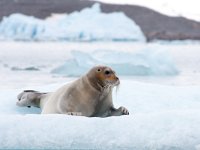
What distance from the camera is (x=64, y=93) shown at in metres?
3.61

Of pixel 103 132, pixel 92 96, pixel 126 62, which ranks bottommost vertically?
pixel 126 62

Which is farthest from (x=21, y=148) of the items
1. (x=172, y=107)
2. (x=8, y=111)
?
(x=172, y=107)

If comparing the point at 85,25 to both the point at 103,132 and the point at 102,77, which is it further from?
the point at 103,132

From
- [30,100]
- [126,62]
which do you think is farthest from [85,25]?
[30,100]

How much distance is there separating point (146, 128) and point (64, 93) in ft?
3.12

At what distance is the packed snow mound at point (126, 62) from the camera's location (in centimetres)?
1281

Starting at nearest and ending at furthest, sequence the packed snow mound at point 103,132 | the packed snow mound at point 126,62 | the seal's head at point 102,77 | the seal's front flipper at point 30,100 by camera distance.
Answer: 1. the packed snow mound at point 103,132
2. the seal's head at point 102,77
3. the seal's front flipper at point 30,100
4. the packed snow mound at point 126,62

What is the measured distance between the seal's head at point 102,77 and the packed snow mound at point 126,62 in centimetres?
897

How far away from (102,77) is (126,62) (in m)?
9.27

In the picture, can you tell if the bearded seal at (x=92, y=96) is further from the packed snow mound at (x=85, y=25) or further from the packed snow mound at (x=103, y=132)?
the packed snow mound at (x=85, y=25)

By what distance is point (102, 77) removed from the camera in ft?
11.6

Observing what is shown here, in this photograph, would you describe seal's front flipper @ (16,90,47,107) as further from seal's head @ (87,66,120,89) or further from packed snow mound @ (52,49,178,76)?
packed snow mound @ (52,49,178,76)

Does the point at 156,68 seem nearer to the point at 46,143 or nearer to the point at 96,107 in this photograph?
the point at 96,107

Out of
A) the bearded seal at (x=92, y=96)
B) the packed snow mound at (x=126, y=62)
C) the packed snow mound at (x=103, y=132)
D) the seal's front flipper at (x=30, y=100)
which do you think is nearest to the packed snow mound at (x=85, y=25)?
the packed snow mound at (x=126, y=62)
